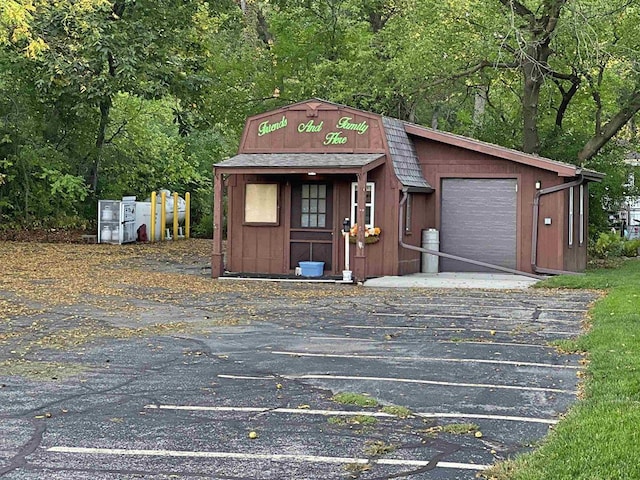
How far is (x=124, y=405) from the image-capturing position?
710cm

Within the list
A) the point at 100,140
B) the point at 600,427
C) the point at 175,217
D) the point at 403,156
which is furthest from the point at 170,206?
the point at 600,427

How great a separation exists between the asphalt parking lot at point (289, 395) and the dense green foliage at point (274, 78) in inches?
417

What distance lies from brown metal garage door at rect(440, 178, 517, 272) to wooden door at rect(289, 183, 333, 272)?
2723mm

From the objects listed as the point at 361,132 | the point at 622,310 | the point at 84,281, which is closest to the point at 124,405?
the point at 622,310

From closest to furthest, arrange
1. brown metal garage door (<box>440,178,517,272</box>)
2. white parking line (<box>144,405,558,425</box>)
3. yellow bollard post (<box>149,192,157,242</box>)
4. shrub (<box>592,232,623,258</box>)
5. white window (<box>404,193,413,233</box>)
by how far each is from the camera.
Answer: white parking line (<box>144,405,558,425</box>) → white window (<box>404,193,413,233</box>) → brown metal garage door (<box>440,178,517,272</box>) → shrub (<box>592,232,623,258</box>) → yellow bollard post (<box>149,192,157,242</box>)

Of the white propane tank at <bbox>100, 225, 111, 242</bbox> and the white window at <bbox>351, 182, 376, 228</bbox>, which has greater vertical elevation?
the white window at <bbox>351, 182, 376, 228</bbox>

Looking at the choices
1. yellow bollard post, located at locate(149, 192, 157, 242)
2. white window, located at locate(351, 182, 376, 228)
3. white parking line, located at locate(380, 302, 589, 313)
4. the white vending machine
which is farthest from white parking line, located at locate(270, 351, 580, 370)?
yellow bollard post, located at locate(149, 192, 157, 242)

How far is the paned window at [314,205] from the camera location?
775 inches

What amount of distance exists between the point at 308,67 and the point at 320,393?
2373 centimetres

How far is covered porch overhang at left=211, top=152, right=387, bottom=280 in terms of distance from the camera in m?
18.1

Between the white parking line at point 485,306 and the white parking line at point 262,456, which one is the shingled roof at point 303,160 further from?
the white parking line at point 262,456

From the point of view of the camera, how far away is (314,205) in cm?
1977

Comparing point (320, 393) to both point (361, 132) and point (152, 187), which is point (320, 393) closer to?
point (361, 132)

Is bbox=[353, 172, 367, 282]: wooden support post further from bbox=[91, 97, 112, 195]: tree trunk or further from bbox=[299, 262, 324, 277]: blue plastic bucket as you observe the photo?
bbox=[91, 97, 112, 195]: tree trunk
